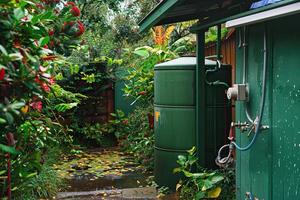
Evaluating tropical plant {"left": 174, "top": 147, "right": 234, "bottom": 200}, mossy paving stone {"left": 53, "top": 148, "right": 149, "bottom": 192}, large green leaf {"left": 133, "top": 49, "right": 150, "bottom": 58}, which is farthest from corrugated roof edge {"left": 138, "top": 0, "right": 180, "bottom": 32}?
large green leaf {"left": 133, "top": 49, "right": 150, "bottom": 58}

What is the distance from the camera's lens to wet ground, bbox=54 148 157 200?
18.5ft

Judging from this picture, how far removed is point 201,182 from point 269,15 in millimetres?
2404

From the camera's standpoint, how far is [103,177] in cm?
671

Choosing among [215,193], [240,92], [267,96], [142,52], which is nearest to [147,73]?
[142,52]

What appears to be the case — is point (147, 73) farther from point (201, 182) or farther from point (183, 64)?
point (201, 182)

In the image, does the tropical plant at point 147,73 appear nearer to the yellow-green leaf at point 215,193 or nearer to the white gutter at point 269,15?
the yellow-green leaf at point 215,193

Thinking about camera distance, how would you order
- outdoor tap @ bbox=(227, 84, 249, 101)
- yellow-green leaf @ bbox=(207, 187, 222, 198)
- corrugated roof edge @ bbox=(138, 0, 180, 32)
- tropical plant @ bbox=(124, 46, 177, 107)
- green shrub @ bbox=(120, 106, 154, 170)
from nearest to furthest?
1. outdoor tap @ bbox=(227, 84, 249, 101)
2. corrugated roof edge @ bbox=(138, 0, 180, 32)
3. yellow-green leaf @ bbox=(207, 187, 222, 198)
4. green shrub @ bbox=(120, 106, 154, 170)
5. tropical plant @ bbox=(124, 46, 177, 107)

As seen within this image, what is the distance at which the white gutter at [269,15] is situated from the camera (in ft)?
8.16

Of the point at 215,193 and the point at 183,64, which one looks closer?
the point at 215,193

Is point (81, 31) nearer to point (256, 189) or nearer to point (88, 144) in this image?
point (256, 189)

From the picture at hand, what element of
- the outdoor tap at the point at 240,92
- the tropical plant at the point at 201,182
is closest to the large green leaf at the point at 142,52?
the tropical plant at the point at 201,182

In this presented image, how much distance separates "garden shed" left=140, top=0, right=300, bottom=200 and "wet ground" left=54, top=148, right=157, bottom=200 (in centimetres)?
218

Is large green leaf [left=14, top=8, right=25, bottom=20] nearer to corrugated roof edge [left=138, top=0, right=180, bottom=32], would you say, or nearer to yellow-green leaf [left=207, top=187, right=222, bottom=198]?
corrugated roof edge [left=138, top=0, right=180, bottom=32]

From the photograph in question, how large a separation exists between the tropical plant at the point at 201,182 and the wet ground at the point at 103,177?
2.03 ft
